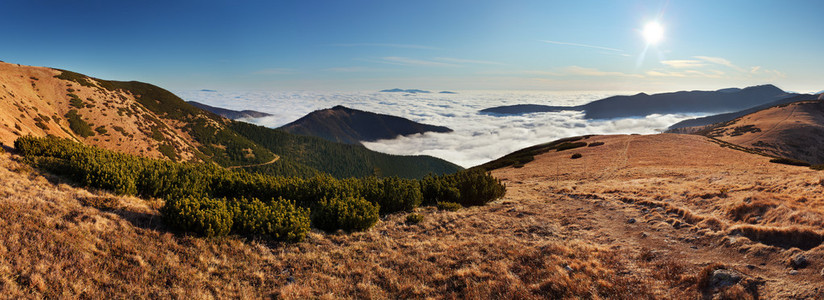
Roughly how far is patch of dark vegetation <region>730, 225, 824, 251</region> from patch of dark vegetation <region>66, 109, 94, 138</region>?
87316mm

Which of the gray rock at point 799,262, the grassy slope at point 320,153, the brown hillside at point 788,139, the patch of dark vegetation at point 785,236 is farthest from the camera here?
the grassy slope at point 320,153

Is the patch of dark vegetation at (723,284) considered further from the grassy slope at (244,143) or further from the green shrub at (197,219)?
the grassy slope at (244,143)

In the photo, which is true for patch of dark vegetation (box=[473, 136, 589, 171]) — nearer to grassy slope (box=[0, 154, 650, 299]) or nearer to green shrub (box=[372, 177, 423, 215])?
green shrub (box=[372, 177, 423, 215])

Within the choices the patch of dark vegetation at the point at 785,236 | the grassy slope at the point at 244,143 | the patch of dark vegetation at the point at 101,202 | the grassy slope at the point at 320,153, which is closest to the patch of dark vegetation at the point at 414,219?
the patch of dark vegetation at the point at 101,202

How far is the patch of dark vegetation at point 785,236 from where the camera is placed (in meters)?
6.89

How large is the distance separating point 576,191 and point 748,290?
14.5 m

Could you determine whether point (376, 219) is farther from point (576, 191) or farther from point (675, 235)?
point (576, 191)

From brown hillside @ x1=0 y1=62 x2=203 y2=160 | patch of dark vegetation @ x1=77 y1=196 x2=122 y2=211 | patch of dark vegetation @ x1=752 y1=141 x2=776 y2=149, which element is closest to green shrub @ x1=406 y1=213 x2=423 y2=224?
patch of dark vegetation @ x1=77 y1=196 x2=122 y2=211

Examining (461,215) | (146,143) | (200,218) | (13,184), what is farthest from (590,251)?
(146,143)

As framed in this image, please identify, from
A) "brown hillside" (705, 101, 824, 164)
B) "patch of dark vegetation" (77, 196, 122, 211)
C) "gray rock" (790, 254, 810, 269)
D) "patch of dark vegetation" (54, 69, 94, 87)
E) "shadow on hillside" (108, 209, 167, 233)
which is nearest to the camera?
"gray rock" (790, 254, 810, 269)

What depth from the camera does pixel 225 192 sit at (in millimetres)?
12867

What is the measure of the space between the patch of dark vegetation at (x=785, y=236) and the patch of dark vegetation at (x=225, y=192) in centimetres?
1050

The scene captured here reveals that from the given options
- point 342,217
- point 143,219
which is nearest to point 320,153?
point 342,217

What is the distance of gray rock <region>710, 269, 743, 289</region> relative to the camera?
5.92 metres
